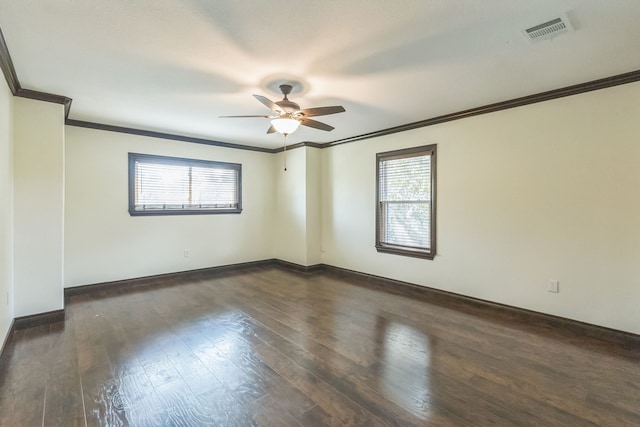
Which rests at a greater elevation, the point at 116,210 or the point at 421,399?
the point at 116,210

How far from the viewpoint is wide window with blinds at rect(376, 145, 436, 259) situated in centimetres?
441

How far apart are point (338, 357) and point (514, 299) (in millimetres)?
2365

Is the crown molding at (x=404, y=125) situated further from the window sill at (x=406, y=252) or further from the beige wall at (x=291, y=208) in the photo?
the window sill at (x=406, y=252)

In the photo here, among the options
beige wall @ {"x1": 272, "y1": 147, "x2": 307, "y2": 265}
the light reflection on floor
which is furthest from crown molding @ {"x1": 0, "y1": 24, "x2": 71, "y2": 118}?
the light reflection on floor

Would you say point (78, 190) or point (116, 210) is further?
point (116, 210)

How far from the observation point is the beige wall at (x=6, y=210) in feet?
8.54

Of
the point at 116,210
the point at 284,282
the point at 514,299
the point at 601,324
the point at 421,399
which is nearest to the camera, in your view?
the point at 421,399

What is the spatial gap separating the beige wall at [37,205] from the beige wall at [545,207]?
4.43 metres

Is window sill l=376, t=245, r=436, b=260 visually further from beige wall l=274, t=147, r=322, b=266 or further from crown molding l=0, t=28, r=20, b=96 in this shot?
crown molding l=0, t=28, r=20, b=96

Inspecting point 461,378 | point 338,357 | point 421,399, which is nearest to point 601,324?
point 461,378

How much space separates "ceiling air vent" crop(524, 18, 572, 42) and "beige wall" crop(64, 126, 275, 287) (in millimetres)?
4955

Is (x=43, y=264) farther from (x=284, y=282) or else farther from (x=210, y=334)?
(x=284, y=282)

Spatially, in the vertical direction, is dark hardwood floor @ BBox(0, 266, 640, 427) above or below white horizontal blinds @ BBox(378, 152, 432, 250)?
below

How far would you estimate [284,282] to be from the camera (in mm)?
5066
